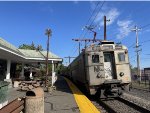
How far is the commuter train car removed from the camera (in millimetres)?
14188

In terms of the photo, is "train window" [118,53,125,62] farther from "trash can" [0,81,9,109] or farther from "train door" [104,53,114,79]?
"trash can" [0,81,9,109]

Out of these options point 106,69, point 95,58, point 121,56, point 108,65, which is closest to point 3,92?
point 95,58

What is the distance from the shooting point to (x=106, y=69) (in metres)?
14.7

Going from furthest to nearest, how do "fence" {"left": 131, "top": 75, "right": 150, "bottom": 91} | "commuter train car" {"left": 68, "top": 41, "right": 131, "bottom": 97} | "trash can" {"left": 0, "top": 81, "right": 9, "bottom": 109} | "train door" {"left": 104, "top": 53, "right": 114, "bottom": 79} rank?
"fence" {"left": 131, "top": 75, "right": 150, "bottom": 91} < "train door" {"left": 104, "top": 53, "right": 114, "bottom": 79} < "commuter train car" {"left": 68, "top": 41, "right": 131, "bottom": 97} < "trash can" {"left": 0, "top": 81, "right": 9, "bottom": 109}

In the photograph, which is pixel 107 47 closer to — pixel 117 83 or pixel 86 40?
pixel 117 83

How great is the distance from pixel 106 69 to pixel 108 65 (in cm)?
31

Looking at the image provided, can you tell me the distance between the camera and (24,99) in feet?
25.4

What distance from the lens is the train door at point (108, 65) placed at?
14594mm

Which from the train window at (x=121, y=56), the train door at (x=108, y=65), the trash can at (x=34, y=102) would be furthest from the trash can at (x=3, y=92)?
the train window at (x=121, y=56)

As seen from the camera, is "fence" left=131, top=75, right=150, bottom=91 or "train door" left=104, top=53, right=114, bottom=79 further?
"fence" left=131, top=75, right=150, bottom=91

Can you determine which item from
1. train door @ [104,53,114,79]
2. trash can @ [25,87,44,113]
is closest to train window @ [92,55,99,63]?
train door @ [104,53,114,79]

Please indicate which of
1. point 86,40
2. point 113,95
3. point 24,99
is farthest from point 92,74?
point 86,40

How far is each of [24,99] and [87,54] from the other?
7556mm

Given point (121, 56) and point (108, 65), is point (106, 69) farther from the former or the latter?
point (121, 56)
